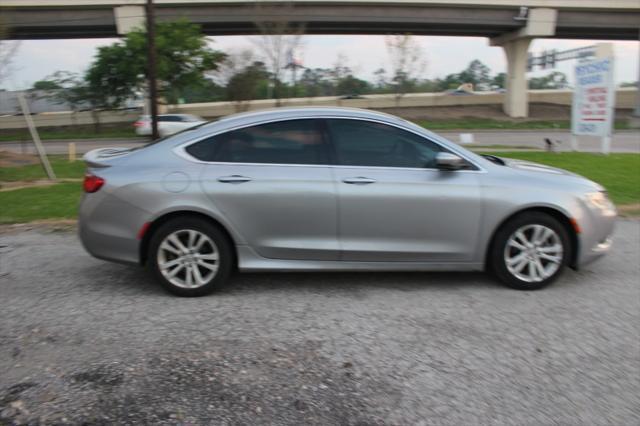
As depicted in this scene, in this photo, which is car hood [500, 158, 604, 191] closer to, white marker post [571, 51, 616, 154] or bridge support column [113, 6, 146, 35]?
Result: white marker post [571, 51, 616, 154]

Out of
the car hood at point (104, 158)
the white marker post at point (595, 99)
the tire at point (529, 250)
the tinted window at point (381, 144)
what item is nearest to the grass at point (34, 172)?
the car hood at point (104, 158)

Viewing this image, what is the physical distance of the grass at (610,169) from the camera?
9807mm

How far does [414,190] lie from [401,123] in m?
0.67

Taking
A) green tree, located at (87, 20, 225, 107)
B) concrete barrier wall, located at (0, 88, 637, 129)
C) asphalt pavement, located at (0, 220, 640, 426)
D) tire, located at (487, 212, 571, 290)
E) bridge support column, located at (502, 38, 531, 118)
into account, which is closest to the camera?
asphalt pavement, located at (0, 220, 640, 426)

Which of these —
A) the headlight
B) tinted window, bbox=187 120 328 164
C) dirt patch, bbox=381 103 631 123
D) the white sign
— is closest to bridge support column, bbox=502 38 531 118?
dirt patch, bbox=381 103 631 123

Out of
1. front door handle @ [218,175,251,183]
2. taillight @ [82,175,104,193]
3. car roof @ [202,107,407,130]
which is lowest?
taillight @ [82,175,104,193]

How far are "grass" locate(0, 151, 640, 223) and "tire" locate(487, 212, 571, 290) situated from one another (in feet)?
14.5

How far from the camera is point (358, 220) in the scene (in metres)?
4.86

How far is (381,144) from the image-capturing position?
5031mm

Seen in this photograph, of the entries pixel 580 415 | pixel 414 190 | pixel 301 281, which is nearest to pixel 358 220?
pixel 414 190

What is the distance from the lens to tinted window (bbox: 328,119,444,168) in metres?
4.99

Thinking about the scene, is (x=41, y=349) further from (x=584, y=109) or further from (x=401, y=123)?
(x=584, y=109)

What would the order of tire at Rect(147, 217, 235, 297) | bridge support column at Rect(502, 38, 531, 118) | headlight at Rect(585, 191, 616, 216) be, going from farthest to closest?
bridge support column at Rect(502, 38, 531, 118), headlight at Rect(585, 191, 616, 216), tire at Rect(147, 217, 235, 297)

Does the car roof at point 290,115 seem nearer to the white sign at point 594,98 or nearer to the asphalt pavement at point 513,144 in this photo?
the white sign at point 594,98
